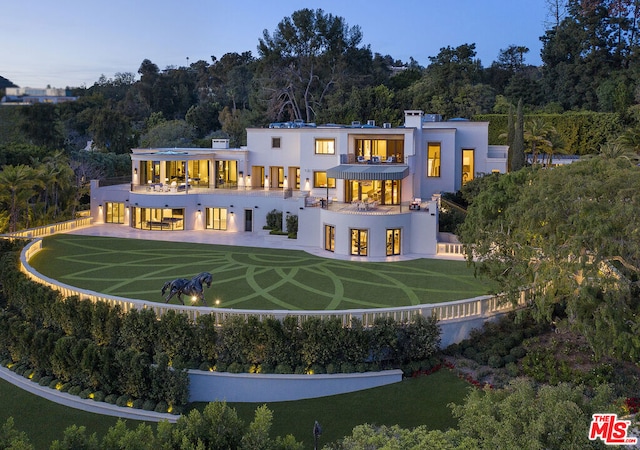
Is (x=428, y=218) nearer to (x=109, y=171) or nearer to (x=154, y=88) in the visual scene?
(x=109, y=171)

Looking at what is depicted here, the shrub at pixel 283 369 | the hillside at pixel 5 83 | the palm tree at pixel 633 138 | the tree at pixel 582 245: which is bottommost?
the shrub at pixel 283 369

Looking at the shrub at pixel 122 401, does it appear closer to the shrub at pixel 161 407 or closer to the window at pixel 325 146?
the shrub at pixel 161 407

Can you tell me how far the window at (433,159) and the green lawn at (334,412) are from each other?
24.4 metres

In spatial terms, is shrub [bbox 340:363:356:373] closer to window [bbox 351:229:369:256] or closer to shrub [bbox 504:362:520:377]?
shrub [bbox 504:362:520:377]

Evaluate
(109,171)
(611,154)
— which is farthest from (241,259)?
(109,171)

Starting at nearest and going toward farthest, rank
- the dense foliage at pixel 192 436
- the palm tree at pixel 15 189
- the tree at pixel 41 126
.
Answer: the dense foliage at pixel 192 436, the palm tree at pixel 15 189, the tree at pixel 41 126

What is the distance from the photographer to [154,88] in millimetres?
85938

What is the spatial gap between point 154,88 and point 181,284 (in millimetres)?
70842

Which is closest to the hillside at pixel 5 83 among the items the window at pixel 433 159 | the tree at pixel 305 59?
the window at pixel 433 159

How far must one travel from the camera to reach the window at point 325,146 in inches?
1551

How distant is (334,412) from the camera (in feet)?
55.9

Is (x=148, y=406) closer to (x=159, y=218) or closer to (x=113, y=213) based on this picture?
(x=159, y=218)

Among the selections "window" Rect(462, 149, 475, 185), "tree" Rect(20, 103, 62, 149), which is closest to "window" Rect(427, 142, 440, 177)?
"window" Rect(462, 149, 475, 185)

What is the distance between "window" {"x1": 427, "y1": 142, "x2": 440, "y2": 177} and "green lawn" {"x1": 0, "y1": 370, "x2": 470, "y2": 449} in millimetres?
24397
